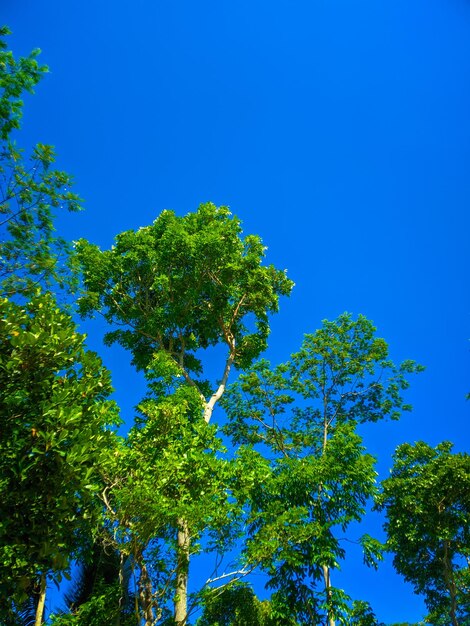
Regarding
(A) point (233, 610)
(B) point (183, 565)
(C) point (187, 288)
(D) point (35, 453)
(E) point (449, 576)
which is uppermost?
(C) point (187, 288)

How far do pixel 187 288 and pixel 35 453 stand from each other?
32.9 ft

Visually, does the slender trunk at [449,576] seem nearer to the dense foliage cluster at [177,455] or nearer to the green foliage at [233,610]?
the dense foliage cluster at [177,455]

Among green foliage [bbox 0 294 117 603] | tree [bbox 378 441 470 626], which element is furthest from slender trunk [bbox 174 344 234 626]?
tree [bbox 378 441 470 626]

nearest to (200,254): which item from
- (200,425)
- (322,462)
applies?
(200,425)

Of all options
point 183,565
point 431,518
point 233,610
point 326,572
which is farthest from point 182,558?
point 431,518

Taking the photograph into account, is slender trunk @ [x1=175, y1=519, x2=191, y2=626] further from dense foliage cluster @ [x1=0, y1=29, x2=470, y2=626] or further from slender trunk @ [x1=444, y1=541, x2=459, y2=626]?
slender trunk @ [x1=444, y1=541, x2=459, y2=626]

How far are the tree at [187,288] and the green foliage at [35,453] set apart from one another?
797 centimetres

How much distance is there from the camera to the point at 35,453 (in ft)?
16.2

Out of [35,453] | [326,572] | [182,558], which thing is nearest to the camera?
[35,453]

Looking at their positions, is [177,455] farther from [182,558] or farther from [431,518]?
[431,518]

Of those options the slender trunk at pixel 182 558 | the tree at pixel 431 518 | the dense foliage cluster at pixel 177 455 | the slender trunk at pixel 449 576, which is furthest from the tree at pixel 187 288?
the slender trunk at pixel 449 576

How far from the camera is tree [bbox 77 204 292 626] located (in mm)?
14266

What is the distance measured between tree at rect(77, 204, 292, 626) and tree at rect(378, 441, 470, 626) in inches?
292

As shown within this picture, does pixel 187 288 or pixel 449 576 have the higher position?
pixel 187 288
